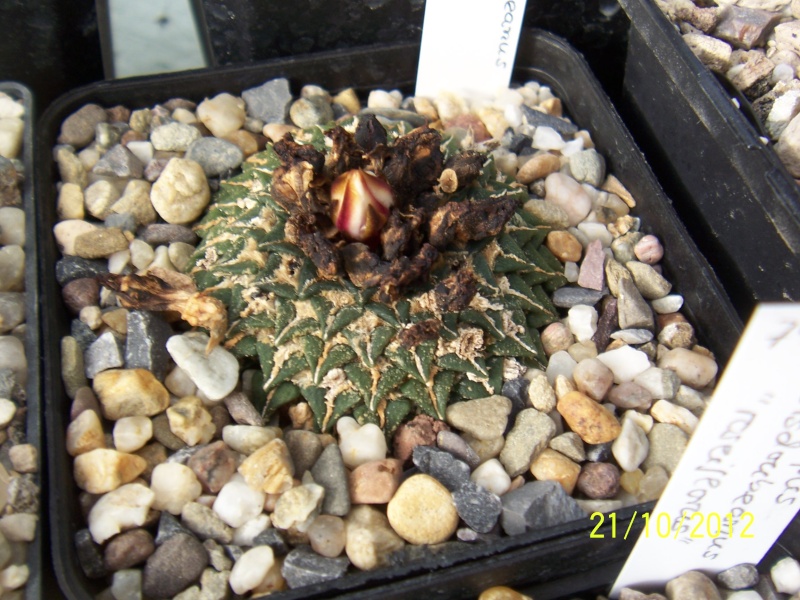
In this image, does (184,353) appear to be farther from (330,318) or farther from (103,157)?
(103,157)

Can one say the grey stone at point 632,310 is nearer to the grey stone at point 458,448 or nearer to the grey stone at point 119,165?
the grey stone at point 458,448

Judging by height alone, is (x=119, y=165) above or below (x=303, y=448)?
above

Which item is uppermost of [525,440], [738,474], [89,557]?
[738,474]

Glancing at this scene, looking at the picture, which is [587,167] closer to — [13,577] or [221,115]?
[221,115]

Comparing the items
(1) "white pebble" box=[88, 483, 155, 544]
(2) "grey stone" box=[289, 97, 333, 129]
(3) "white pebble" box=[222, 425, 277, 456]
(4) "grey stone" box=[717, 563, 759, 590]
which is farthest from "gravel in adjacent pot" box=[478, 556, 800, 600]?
(2) "grey stone" box=[289, 97, 333, 129]

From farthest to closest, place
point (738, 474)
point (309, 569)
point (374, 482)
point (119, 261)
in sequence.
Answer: point (119, 261) → point (374, 482) → point (309, 569) → point (738, 474)

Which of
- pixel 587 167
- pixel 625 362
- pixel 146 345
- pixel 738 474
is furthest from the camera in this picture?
pixel 587 167

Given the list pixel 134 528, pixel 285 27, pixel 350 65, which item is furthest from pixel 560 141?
pixel 134 528

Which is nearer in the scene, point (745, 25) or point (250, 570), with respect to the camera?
point (250, 570)

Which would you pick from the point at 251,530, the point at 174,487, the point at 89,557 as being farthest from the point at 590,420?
the point at 89,557
